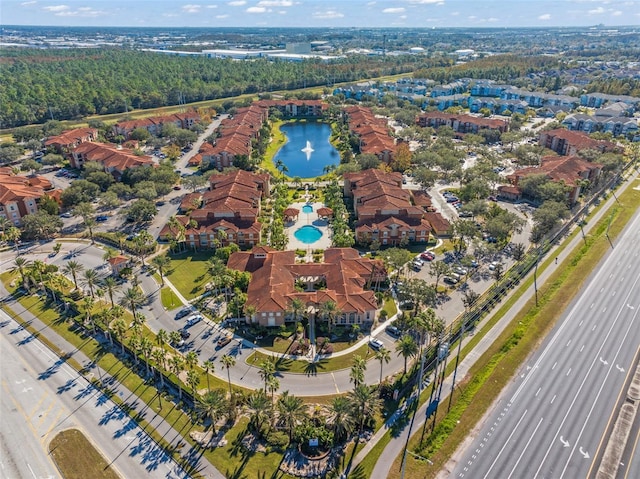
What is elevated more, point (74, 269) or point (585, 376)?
point (74, 269)

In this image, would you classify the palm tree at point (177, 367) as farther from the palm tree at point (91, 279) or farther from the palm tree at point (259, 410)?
the palm tree at point (91, 279)

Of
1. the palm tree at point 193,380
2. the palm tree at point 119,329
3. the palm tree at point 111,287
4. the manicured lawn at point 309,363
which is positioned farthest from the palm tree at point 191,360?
the palm tree at point 111,287

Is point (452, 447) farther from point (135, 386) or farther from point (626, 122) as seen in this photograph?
point (626, 122)

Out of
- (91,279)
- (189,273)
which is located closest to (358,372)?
(189,273)

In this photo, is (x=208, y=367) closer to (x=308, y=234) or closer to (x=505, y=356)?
(x=505, y=356)

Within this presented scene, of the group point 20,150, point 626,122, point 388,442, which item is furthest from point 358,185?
point 626,122
